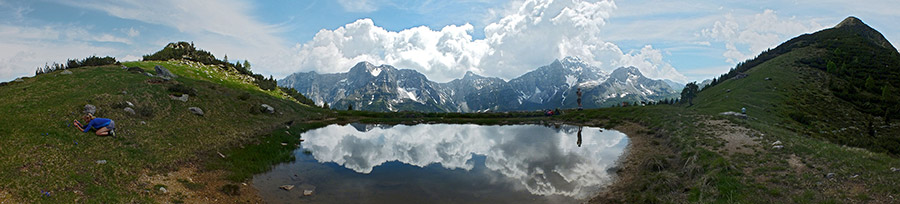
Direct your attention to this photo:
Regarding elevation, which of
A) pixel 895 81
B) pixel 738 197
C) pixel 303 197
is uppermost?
pixel 895 81

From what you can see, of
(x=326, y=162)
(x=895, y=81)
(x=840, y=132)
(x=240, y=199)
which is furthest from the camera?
(x=895, y=81)

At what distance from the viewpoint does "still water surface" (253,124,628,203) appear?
20188 millimetres

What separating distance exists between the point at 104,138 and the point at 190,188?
993 cm

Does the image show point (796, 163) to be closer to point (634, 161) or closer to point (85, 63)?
point (634, 161)

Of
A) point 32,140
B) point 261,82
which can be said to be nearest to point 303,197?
point 32,140

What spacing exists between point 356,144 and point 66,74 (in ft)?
112

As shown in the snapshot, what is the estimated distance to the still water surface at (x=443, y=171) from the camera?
20.2m

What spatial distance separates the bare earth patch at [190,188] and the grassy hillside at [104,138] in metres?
0.49

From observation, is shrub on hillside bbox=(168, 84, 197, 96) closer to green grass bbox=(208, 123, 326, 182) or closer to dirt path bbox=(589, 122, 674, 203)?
green grass bbox=(208, 123, 326, 182)

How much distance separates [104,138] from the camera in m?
23.2

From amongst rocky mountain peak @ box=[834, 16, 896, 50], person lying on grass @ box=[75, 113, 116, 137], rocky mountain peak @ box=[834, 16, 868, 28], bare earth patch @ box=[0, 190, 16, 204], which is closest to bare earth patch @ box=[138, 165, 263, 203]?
bare earth patch @ box=[0, 190, 16, 204]

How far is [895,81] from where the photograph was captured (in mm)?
70875

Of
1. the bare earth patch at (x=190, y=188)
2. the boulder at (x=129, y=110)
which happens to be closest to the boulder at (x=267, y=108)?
the boulder at (x=129, y=110)

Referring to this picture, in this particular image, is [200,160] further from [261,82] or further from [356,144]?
[261,82]
